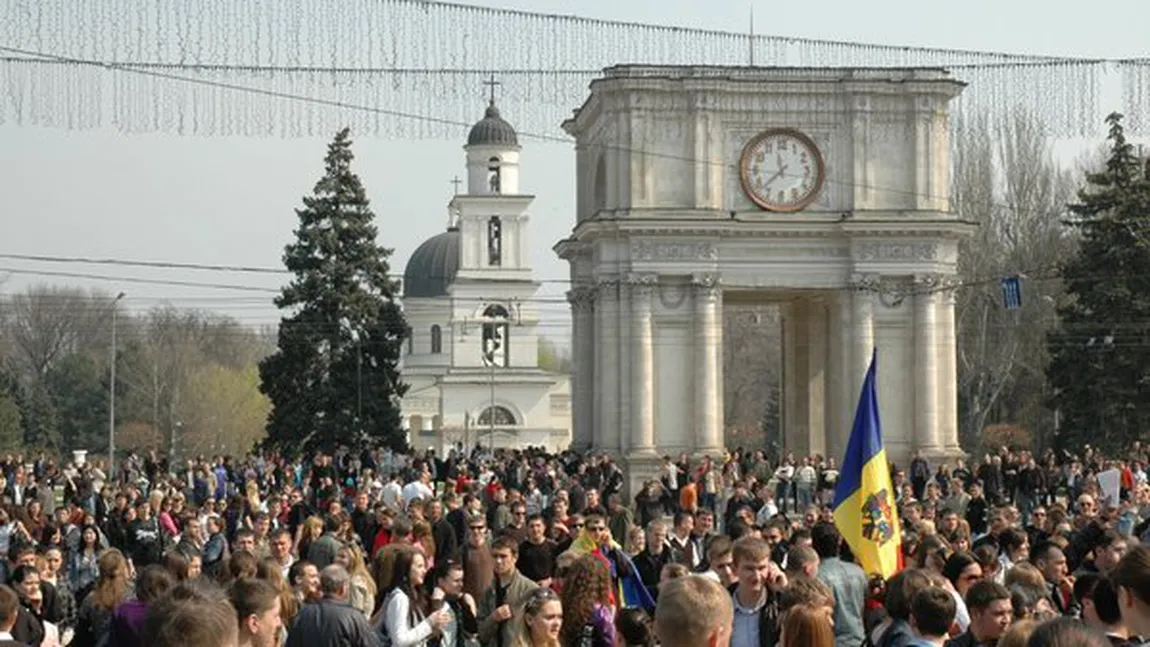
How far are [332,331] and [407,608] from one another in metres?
60.0

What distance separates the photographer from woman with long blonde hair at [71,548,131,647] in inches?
571

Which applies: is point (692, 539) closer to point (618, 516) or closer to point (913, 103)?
point (618, 516)

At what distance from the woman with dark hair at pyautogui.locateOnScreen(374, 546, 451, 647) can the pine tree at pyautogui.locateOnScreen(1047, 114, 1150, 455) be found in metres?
48.9

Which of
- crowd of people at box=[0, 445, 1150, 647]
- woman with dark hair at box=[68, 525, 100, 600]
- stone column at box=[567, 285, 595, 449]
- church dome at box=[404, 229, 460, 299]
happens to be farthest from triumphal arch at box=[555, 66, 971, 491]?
church dome at box=[404, 229, 460, 299]

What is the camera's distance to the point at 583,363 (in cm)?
6394

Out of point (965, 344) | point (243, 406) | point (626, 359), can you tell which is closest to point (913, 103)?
point (626, 359)

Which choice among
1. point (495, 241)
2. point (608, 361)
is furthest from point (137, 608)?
point (495, 241)

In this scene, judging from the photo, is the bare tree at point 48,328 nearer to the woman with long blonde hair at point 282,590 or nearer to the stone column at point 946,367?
the stone column at point 946,367

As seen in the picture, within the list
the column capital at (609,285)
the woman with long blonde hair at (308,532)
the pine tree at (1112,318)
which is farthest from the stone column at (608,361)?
the woman with long blonde hair at (308,532)

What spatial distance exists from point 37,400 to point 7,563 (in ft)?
288

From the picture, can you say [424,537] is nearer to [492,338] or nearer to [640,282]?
[640,282]

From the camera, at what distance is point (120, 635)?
41.9 feet

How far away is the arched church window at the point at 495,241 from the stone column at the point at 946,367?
212 ft

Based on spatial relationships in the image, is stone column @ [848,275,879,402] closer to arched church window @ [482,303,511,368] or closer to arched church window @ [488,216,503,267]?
arched church window @ [482,303,511,368]
